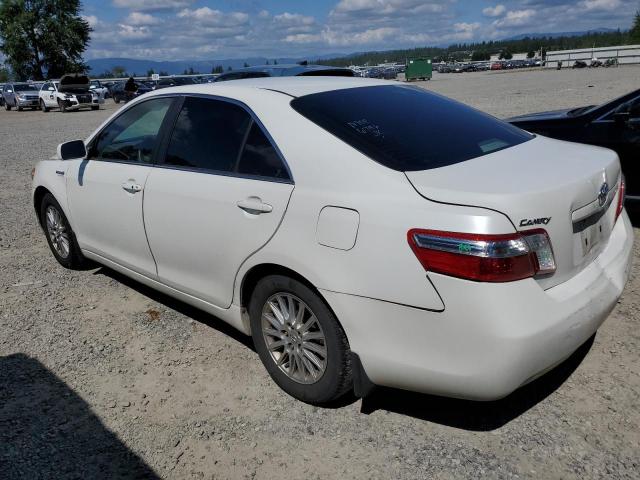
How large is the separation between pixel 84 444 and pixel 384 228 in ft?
6.13

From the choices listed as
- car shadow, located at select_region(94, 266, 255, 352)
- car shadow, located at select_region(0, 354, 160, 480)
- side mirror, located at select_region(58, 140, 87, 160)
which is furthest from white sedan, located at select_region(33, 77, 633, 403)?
car shadow, located at select_region(0, 354, 160, 480)

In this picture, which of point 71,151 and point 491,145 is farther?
point 71,151

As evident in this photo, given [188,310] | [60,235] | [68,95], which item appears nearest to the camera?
[188,310]

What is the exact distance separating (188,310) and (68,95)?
30697 mm

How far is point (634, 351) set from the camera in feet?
11.2

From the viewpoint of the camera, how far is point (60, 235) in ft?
16.8

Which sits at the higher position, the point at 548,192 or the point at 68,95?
the point at 548,192

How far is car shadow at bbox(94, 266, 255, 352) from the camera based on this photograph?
3.93 m

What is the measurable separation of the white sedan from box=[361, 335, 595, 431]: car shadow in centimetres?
37

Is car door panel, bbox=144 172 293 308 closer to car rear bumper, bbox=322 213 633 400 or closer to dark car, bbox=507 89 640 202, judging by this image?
car rear bumper, bbox=322 213 633 400

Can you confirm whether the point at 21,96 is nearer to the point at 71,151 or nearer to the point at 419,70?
the point at 71,151

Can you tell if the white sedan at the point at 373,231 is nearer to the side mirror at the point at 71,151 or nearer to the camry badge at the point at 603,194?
the camry badge at the point at 603,194

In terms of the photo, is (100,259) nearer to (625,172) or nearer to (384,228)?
(384,228)

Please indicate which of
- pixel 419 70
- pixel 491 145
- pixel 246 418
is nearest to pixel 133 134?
pixel 246 418
